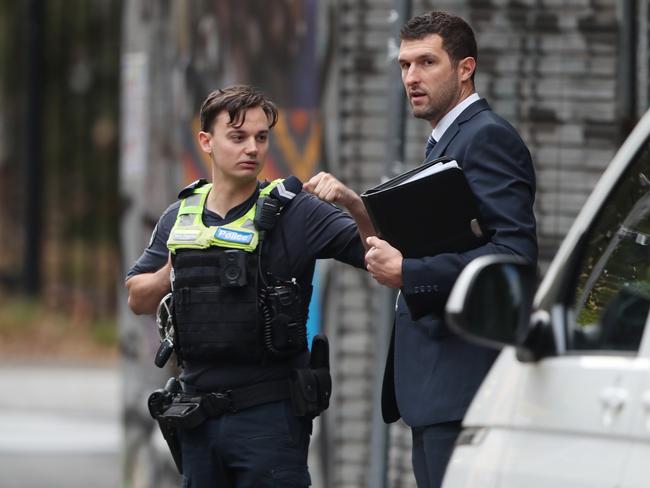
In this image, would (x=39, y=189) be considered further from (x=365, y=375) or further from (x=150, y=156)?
(x=365, y=375)

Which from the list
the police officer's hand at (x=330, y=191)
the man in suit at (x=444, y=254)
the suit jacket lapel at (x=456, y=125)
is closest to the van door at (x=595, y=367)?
the man in suit at (x=444, y=254)

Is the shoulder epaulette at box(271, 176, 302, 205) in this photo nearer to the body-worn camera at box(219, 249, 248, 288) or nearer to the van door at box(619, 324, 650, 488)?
the body-worn camera at box(219, 249, 248, 288)

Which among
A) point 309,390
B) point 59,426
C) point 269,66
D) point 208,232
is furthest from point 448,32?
point 59,426

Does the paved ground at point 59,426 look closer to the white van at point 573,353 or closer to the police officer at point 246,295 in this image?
the police officer at point 246,295

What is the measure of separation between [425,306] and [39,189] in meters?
14.9

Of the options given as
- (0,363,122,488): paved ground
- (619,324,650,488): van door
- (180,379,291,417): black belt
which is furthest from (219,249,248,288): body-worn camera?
(0,363,122,488): paved ground

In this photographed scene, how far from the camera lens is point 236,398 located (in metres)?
4.47

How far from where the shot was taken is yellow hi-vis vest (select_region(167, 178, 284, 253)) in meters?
4.46

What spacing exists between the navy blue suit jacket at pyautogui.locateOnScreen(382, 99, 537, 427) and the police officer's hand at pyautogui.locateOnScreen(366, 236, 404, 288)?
2 centimetres

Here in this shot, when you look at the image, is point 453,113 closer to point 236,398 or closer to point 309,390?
point 309,390

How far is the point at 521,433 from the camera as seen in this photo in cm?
336

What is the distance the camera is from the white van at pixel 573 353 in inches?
122

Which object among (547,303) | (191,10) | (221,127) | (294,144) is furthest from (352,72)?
(547,303)

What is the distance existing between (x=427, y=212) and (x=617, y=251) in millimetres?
676
